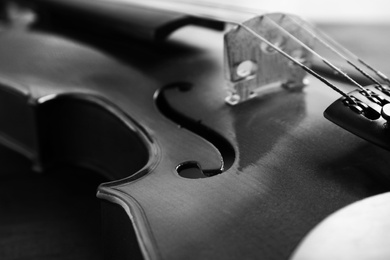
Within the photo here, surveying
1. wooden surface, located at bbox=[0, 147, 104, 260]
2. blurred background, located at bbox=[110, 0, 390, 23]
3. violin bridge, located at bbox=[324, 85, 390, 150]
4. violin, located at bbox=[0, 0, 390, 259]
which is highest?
violin bridge, located at bbox=[324, 85, 390, 150]

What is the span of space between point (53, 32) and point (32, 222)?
18.7 inches

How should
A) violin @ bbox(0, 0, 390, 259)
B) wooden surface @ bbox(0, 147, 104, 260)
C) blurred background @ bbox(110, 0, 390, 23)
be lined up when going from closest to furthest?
violin @ bbox(0, 0, 390, 259) < wooden surface @ bbox(0, 147, 104, 260) < blurred background @ bbox(110, 0, 390, 23)

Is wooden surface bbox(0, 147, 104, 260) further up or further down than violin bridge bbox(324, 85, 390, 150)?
further down

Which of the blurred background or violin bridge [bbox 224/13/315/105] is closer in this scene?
violin bridge [bbox 224/13/315/105]

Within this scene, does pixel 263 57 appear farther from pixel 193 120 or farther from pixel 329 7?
pixel 329 7

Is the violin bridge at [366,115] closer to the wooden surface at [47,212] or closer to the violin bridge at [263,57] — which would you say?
the violin bridge at [263,57]

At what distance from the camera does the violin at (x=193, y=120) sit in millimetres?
537

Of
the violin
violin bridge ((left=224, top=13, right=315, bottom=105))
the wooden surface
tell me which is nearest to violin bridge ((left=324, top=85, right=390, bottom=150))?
the violin

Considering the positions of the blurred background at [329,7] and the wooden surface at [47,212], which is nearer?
the wooden surface at [47,212]

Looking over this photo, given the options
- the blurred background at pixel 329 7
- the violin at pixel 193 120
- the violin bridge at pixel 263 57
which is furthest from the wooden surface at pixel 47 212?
the blurred background at pixel 329 7

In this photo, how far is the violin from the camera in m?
0.54

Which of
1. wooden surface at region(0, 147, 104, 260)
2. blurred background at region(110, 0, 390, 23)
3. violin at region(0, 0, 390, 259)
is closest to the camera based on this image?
violin at region(0, 0, 390, 259)

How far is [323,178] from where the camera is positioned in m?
0.59

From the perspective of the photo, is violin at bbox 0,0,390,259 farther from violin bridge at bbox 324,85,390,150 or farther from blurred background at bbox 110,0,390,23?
blurred background at bbox 110,0,390,23
